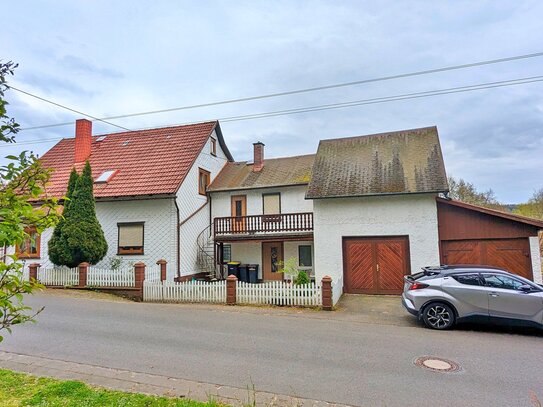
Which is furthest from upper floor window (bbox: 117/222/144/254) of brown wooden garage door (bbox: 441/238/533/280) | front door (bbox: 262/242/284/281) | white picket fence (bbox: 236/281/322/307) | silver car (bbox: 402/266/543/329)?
brown wooden garage door (bbox: 441/238/533/280)

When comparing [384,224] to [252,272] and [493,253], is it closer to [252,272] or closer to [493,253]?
[493,253]

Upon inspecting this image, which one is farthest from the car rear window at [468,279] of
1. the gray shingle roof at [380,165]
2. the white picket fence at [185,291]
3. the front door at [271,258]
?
the front door at [271,258]

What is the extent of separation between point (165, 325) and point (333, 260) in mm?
7750

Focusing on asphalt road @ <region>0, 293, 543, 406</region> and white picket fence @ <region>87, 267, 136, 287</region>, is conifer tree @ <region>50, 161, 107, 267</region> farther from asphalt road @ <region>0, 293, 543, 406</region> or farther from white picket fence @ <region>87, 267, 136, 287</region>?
asphalt road @ <region>0, 293, 543, 406</region>

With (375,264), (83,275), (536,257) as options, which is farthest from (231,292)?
(536,257)

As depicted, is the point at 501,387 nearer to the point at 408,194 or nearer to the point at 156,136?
the point at 408,194

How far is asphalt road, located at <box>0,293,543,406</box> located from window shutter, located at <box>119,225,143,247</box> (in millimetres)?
7147

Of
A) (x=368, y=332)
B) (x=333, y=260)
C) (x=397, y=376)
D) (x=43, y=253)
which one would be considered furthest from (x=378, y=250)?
(x=43, y=253)

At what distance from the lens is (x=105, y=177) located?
63.2 feet

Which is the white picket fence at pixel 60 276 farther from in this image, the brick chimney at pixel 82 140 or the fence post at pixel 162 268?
the brick chimney at pixel 82 140

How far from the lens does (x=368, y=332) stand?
897 centimetres

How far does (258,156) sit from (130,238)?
30.1ft

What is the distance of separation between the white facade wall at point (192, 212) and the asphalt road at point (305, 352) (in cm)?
726

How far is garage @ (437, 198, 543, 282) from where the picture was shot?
1270 centimetres
